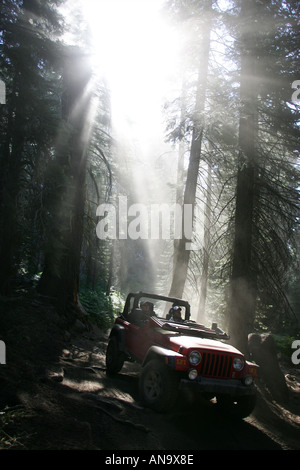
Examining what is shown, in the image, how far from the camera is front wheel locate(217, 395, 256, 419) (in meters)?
5.96

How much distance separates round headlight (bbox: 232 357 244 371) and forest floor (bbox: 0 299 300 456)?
95 cm

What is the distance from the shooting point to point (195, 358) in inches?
222

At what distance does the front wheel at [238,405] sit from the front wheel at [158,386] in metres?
1.37

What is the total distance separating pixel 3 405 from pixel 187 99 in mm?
12371

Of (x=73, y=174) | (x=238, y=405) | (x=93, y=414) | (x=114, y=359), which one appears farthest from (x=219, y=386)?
(x=73, y=174)

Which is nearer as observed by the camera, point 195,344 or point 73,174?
point 195,344

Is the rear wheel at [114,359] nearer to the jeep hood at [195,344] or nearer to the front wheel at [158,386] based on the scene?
the front wheel at [158,386]

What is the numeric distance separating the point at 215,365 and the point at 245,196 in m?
5.36

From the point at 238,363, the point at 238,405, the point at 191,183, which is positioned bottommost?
the point at 238,405

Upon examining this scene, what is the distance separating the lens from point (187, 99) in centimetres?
1365

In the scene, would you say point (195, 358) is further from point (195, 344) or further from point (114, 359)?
point (114, 359)

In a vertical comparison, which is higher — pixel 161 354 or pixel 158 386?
pixel 161 354

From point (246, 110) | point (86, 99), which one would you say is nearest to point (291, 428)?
point (246, 110)
